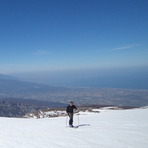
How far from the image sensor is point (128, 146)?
27.1ft

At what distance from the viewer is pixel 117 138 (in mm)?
9664

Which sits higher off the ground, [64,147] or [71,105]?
[71,105]

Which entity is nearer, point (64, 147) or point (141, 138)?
point (64, 147)

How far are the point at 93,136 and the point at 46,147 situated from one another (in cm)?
331

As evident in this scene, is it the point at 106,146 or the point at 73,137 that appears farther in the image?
the point at 73,137

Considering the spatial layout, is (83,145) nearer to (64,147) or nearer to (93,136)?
(64,147)

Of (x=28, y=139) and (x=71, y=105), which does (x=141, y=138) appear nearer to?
(x=71, y=105)

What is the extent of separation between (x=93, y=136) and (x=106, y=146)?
1924 mm

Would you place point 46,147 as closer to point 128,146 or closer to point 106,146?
point 106,146


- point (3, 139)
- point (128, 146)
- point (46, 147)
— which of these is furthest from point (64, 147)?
point (3, 139)

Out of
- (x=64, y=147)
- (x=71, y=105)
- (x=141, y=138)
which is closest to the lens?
(x=64, y=147)

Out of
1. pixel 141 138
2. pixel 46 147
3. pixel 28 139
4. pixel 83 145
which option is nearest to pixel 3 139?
pixel 28 139

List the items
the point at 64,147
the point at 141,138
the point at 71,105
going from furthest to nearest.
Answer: the point at 71,105 < the point at 141,138 < the point at 64,147

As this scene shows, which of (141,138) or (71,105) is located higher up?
(71,105)
